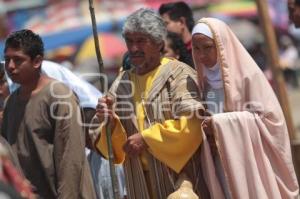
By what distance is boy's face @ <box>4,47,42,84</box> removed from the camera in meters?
5.83

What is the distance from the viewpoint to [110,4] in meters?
22.5

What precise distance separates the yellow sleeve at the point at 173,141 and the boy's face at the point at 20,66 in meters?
0.84

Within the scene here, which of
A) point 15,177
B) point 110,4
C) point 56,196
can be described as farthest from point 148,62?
point 110,4

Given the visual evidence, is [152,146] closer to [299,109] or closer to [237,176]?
[237,176]

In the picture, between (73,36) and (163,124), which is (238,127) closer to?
(163,124)

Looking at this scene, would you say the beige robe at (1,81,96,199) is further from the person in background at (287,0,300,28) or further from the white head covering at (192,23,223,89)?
the person in background at (287,0,300,28)

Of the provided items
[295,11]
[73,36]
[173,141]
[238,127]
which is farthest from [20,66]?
[73,36]

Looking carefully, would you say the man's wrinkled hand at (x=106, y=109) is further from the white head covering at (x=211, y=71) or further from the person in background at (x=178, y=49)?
the person in background at (x=178, y=49)

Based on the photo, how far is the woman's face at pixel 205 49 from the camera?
5.56m

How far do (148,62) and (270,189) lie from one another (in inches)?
41.0

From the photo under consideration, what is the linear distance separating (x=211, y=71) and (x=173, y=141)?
477 mm

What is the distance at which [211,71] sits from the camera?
562 centimetres

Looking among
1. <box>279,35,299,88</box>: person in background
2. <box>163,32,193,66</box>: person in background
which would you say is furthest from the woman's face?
<box>279,35,299,88</box>: person in background

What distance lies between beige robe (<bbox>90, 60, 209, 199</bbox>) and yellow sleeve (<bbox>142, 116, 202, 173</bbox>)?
8cm
